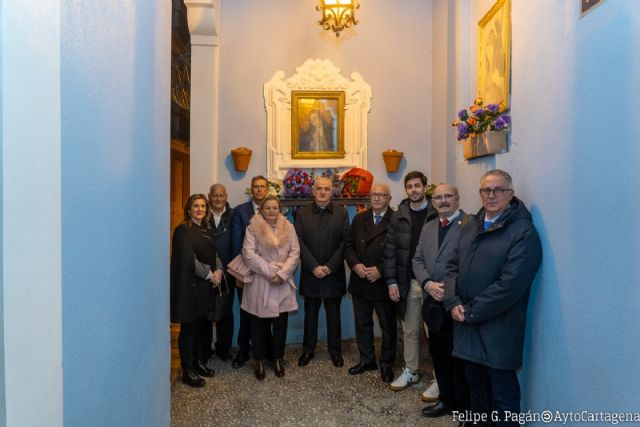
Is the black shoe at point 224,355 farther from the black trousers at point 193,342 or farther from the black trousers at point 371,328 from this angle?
the black trousers at point 371,328

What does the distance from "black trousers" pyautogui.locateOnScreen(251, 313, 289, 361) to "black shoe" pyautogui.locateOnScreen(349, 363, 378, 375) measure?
0.65m

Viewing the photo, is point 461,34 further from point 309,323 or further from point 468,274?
point 309,323

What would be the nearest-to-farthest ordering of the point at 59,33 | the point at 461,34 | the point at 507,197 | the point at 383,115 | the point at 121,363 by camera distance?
1. the point at 59,33
2. the point at 121,363
3. the point at 507,197
4. the point at 461,34
5. the point at 383,115

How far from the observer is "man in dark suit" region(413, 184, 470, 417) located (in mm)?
3312

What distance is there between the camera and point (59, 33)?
1486 millimetres

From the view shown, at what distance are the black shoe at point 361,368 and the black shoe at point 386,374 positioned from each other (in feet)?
0.72

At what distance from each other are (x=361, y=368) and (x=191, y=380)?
4.87 feet

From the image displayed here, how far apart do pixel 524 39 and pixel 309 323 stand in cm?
305

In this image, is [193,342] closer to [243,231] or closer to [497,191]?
[243,231]

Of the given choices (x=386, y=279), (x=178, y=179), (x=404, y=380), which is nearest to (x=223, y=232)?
(x=386, y=279)

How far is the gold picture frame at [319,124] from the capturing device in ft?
18.8

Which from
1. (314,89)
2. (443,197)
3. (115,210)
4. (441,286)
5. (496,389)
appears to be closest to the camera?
(115,210)

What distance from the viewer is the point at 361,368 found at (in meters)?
4.52

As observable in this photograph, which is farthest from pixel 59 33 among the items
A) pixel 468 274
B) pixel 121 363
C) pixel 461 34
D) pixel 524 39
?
pixel 461 34
